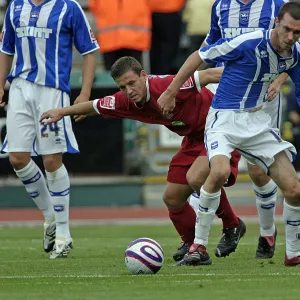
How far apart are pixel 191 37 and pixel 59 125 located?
7484 mm

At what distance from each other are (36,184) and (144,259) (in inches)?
103

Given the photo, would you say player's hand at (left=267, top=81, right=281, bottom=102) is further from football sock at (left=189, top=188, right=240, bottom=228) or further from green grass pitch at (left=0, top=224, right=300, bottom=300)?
green grass pitch at (left=0, top=224, right=300, bottom=300)

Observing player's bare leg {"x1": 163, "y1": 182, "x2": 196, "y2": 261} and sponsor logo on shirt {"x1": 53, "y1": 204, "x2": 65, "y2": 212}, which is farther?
sponsor logo on shirt {"x1": 53, "y1": 204, "x2": 65, "y2": 212}

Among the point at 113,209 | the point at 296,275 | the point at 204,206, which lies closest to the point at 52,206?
the point at 204,206

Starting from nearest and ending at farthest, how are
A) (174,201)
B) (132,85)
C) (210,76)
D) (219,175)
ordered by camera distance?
(219,175) → (132,85) → (210,76) → (174,201)

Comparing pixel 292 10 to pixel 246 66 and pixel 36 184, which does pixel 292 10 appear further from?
pixel 36 184

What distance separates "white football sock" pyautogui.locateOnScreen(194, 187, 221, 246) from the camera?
8344 mm

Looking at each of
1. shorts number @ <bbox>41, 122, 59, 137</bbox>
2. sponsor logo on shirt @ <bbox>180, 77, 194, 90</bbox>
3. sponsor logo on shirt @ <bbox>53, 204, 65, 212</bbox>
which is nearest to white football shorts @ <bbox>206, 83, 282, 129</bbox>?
sponsor logo on shirt @ <bbox>180, 77, 194, 90</bbox>

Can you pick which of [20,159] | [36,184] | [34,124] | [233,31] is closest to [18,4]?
[34,124]

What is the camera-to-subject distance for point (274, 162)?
327 inches

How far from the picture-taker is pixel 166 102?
823 centimetres

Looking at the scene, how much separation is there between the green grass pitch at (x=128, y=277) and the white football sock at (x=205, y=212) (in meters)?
0.26

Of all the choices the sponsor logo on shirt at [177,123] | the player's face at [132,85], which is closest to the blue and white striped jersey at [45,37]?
the sponsor logo on shirt at [177,123]

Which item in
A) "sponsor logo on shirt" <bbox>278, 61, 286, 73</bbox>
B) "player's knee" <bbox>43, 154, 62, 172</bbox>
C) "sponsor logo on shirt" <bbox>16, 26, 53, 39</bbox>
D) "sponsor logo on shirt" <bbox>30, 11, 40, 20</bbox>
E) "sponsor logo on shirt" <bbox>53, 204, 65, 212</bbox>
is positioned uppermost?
"sponsor logo on shirt" <bbox>278, 61, 286, 73</bbox>
